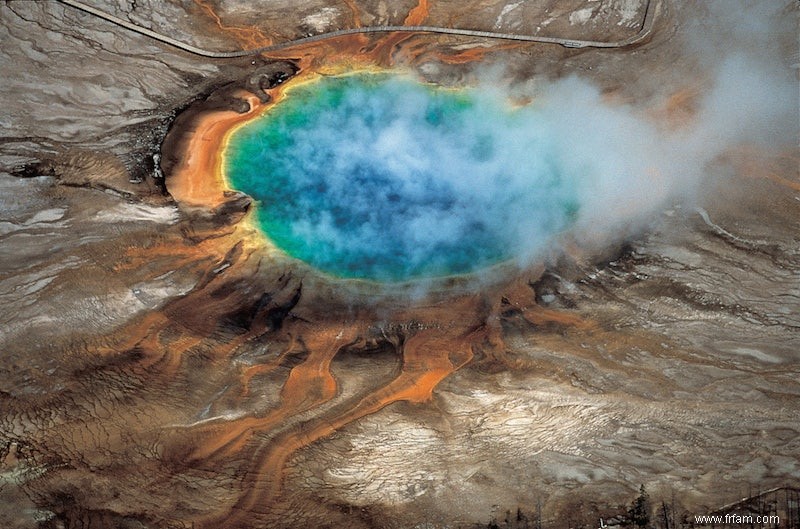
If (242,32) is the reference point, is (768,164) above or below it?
below

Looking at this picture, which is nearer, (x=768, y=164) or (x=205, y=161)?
(x=768, y=164)

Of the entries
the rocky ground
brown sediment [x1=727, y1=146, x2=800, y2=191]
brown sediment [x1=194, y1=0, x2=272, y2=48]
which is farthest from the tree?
brown sediment [x1=194, y1=0, x2=272, y2=48]

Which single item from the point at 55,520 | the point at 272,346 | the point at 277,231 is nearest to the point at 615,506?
the point at 272,346

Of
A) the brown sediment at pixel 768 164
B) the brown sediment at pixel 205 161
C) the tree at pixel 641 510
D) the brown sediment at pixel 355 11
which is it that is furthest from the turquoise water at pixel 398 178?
the tree at pixel 641 510

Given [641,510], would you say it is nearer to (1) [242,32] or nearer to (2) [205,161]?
(2) [205,161]

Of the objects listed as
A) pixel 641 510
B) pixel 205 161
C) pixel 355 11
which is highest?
pixel 355 11

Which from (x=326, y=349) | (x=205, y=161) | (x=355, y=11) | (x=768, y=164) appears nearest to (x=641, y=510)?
(x=326, y=349)

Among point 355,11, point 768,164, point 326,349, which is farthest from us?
point 355,11

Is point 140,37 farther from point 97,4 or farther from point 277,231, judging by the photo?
point 277,231
